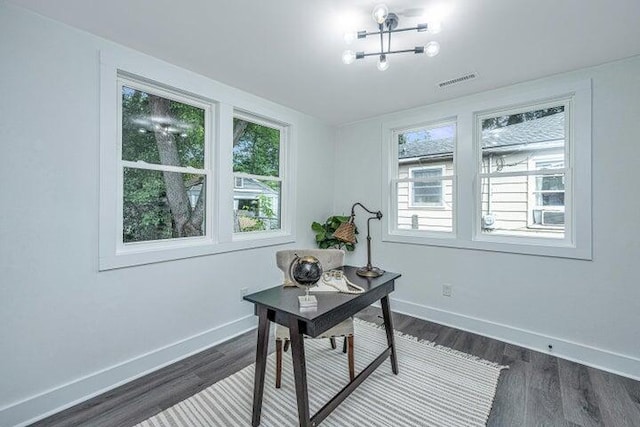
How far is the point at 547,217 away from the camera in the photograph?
272 centimetres

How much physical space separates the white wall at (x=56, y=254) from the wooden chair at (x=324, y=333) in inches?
40.4

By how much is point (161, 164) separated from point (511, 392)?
3221 mm

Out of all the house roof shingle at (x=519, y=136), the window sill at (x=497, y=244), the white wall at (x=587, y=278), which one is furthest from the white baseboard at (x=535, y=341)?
the house roof shingle at (x=519, y=136)

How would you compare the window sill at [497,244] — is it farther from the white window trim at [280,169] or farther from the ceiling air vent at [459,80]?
the ceiling air vent at [459,80]

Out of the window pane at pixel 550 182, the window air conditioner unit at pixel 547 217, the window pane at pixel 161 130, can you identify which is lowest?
the window air conditioner unit at pixel 547 217

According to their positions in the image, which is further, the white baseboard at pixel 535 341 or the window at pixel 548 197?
the window at pixel 548 197

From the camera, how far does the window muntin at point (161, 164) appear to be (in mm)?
2279

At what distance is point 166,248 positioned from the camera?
7.94ft

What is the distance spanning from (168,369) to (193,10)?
2.58 meters

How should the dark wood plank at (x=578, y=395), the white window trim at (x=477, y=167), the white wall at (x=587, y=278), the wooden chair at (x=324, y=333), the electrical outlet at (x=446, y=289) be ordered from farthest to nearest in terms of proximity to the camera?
the electrical outlet at (x=446, y=289) → the white window trim at (x=477, y=167) → the white wall at (x=587, y=278) → the wooden chair at (x=324, y=333) → the dark wood plank at (x=578, y=395)

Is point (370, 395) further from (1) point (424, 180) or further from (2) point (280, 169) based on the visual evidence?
(2) point (280, 169)

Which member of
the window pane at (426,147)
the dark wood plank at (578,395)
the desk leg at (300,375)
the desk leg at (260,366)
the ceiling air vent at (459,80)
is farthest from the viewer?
the window pane at (426,147)

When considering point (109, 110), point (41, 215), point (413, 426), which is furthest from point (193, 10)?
point (413, 426)

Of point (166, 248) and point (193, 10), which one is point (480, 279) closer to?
point (166, 248)
